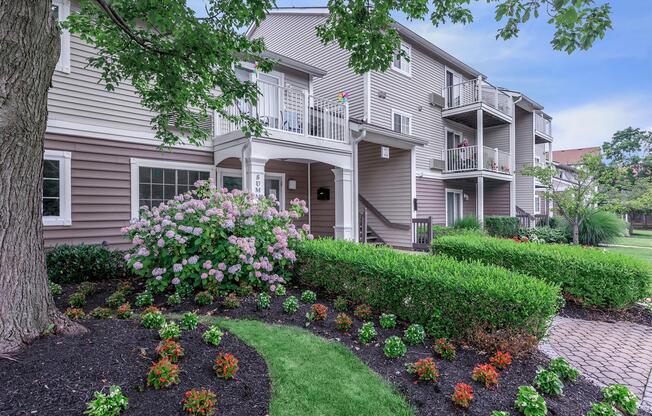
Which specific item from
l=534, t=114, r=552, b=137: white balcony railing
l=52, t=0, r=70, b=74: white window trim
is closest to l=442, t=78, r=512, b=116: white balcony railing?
l=534, t=114, r=552, b=137: white balcony railing

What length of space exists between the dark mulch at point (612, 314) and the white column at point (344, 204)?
5.05 metres

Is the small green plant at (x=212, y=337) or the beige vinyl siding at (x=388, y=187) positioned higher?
the beige vinyl siding at (x=388, y=187)

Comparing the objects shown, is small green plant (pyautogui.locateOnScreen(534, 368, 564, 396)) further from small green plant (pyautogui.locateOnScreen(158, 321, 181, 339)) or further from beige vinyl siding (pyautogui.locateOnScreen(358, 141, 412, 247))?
beige vinyl siding (pyautogui.locateOnScreen(358, 141, 412, 247))

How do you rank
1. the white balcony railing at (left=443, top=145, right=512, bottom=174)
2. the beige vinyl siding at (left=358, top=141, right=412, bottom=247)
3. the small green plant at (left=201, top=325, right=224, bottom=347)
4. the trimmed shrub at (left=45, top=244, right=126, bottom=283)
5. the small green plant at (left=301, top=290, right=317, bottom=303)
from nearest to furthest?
the small green plant at (left=201, top=325, right=224, bottom=347) → the small green plant at (left=301, top=290, right=317, bottom=303) → the trimmed shrub at (left=45, top=244, right=126, bottom=283) → the beige vinyl siding at (left=358, top=141, right=412, bottom=247) → the white balcony railing at (left=443, top=145, right=512, bottom=174)

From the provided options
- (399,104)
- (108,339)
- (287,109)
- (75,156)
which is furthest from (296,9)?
(108,339)

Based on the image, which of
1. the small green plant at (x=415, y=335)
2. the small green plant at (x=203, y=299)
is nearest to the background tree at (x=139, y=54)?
the small green plant at (x=203, y=299)

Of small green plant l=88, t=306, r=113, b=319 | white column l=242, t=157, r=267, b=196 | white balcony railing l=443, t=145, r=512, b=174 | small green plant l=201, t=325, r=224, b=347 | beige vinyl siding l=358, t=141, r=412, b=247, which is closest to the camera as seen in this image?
small green plant l=201, t=325, r=224, b=347

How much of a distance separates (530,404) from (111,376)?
269 cm

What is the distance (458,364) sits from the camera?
2844 millimetres

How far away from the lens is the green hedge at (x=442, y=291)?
2.99m

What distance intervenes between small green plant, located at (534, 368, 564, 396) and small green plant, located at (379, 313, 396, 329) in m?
1.27

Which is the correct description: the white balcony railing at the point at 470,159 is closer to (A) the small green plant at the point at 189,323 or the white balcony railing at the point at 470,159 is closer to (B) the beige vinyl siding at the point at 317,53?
(B) the beige vinyl siding at the point at 317,53

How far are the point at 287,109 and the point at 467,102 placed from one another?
964 centimetres

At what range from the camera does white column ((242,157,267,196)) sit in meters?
7.12
